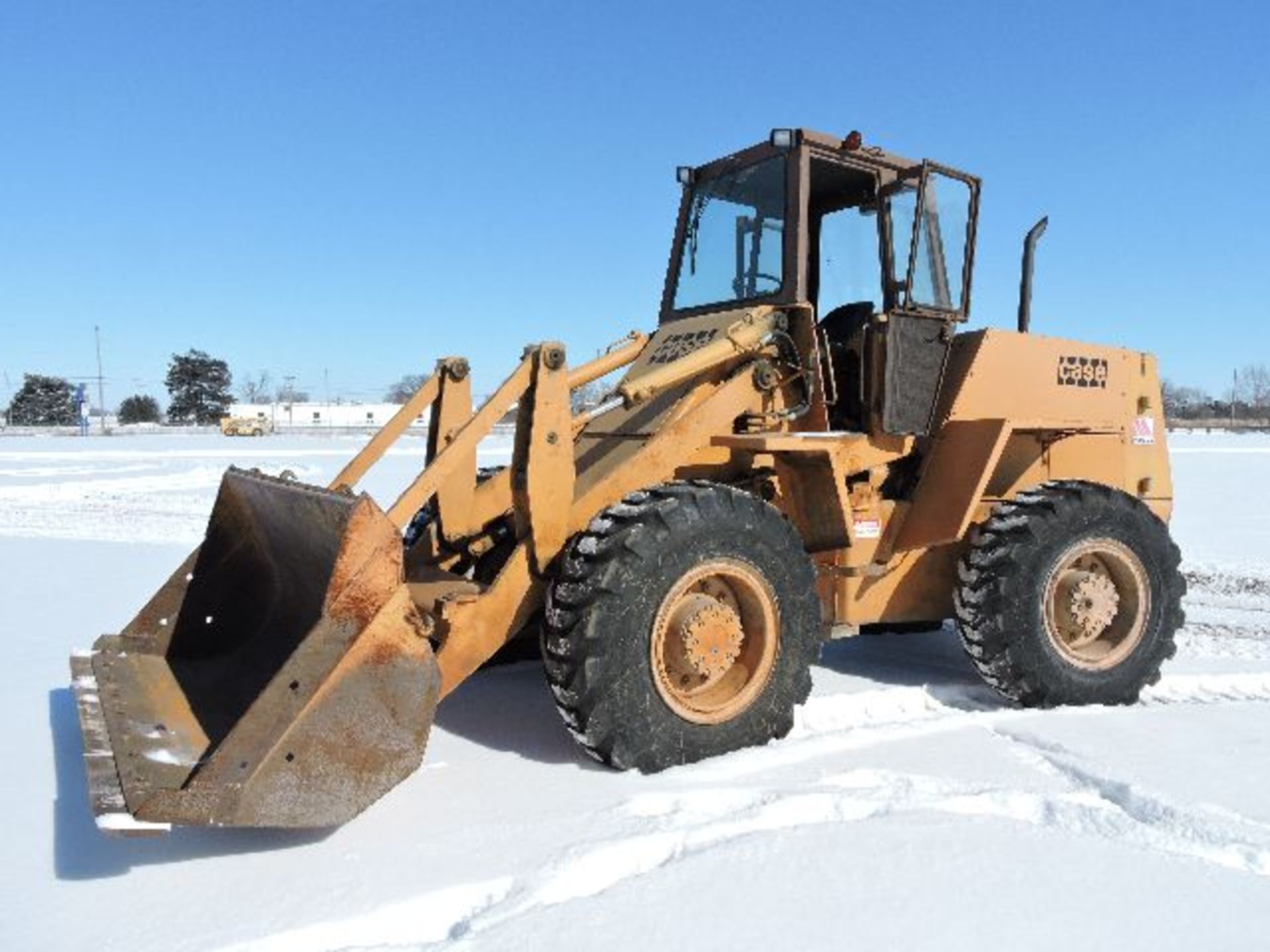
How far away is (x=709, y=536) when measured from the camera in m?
4.00

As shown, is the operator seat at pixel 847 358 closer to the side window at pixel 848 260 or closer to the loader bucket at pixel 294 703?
the side window at pixel 848 260

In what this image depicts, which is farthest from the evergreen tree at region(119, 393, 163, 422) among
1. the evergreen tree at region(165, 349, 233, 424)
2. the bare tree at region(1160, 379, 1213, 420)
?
the bare tree at region(1160, 379, 1213, 420)

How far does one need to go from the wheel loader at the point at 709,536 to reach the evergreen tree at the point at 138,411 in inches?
3036

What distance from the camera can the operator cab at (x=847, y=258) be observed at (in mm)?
5066

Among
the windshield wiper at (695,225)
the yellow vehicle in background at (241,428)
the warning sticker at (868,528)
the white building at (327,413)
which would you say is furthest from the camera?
the white building at (327,413)

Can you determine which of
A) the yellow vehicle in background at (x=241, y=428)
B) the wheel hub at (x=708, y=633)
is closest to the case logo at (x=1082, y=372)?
the wheel hub at (x=708, y=633)

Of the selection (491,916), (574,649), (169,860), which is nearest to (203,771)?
(169,860)

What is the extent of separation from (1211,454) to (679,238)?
27.7 m

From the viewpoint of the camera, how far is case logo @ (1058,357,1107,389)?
5.56 meters

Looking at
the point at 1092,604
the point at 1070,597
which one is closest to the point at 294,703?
the point at 1070,597

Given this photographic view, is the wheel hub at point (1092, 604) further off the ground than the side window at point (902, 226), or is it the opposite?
the side window at point (902, 226)

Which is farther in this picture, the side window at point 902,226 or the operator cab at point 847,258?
the side window at point 902,226

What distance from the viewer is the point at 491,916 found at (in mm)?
2766

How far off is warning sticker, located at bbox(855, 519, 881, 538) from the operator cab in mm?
471
